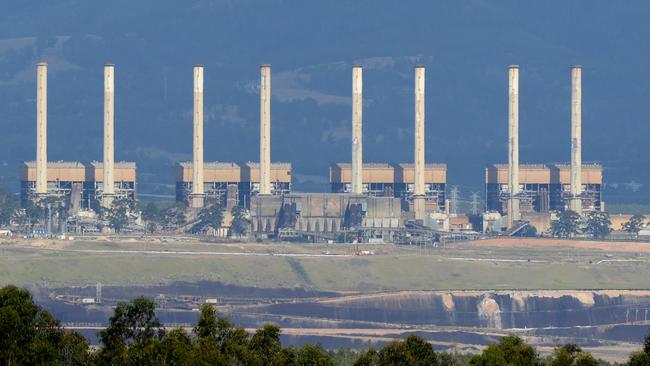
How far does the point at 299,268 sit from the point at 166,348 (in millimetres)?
113555

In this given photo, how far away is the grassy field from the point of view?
17412 centimetres

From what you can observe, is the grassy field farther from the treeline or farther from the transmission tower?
the treeline

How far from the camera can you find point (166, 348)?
68625 millimetres

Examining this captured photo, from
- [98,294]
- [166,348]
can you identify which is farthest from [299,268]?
[166,348]

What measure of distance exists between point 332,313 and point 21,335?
9455cm

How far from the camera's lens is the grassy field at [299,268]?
174 m

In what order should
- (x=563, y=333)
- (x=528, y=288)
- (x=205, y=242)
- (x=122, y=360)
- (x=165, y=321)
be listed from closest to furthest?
1. (x=122, y=360)
2. (x=165, y=321)
3. (x=563, y=333)
4. (x=528, y=288)
5. (x=205, y=242)

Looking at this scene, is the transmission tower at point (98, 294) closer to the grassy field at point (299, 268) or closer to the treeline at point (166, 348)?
the grassy field at point (299, 268)

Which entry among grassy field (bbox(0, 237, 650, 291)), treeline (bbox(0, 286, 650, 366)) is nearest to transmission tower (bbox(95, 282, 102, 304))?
grassy field (bbox(0, 237, 650, 291))

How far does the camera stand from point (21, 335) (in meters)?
70.8

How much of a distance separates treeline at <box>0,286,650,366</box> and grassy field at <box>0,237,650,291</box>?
95248 mm

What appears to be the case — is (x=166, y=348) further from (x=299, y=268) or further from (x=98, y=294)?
(x=299, y=268)

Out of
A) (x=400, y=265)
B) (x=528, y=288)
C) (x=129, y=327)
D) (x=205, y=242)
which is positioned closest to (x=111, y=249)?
(x=205, y=242)

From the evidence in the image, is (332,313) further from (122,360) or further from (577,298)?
(122,360)
